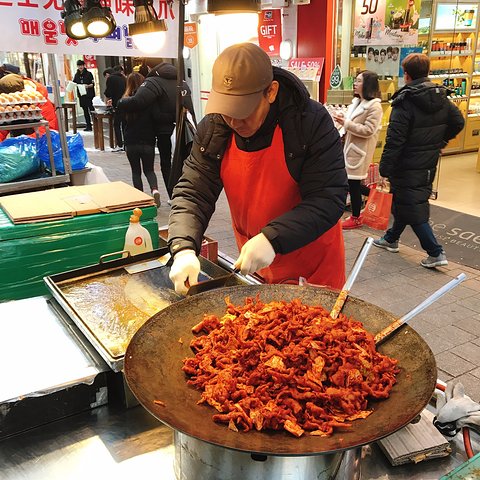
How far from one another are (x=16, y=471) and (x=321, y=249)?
66.8 inches

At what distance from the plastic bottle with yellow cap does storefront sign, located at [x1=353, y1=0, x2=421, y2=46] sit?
6.06 m

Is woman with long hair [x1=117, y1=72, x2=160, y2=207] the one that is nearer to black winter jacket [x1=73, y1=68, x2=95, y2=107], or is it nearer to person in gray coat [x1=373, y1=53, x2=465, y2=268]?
person in gray coat [x1=373, y1=53, x2=465, y2=268]

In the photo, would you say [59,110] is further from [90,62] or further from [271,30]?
[90,62]

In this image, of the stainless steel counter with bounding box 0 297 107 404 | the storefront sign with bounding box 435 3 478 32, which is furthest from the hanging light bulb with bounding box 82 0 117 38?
the storefront sign with bounding box 435 3 478 32

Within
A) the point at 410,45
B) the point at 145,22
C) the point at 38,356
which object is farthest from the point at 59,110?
the point at 410,45

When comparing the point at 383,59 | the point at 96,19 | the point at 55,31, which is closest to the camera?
the point at 96,19

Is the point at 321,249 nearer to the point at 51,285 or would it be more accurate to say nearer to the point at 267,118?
the point at 267,118

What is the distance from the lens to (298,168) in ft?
7.46

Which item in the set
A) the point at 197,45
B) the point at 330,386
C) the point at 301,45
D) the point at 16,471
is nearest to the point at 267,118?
the point at 330,386

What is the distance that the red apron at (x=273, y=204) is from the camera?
231 centimetres

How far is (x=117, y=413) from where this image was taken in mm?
1643

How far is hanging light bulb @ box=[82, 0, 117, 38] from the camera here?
138 inches

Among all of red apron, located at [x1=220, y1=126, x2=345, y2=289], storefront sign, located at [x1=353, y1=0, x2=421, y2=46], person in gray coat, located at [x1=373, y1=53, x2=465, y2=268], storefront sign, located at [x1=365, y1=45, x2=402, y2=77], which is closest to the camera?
red apron, located at [x1=220, y1=126, x2=345, y2=289]

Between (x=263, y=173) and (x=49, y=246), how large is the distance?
3.99ft
